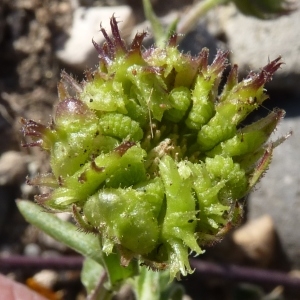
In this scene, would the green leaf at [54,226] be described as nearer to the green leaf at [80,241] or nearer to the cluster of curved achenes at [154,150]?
the green leaf at [80,241]

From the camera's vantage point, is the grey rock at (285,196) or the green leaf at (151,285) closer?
the green leaf at (151,285)

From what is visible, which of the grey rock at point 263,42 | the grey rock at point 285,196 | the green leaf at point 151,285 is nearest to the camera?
the green leaf at point 151,285

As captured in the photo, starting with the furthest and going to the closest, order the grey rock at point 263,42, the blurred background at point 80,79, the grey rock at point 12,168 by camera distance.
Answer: the grey rock at point 263,42 → the blurred background at point 80,79 → the grey rock at point 12,168

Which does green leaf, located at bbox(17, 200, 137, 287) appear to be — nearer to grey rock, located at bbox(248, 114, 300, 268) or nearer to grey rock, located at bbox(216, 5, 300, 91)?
grey rock, located at bbox(248, 114, 300, 268)

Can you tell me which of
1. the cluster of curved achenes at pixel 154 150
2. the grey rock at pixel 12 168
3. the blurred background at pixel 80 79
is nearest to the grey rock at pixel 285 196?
the blurred background at pixel 80 79

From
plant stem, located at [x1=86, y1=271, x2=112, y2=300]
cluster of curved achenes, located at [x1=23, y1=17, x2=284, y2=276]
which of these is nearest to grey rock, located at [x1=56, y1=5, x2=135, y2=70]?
plant stem, located at [x1=86, y1=271, x2=112, y2=300]

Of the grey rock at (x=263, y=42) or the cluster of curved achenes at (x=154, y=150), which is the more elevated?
the cluster of curved achenes at (x=154, y=150)
